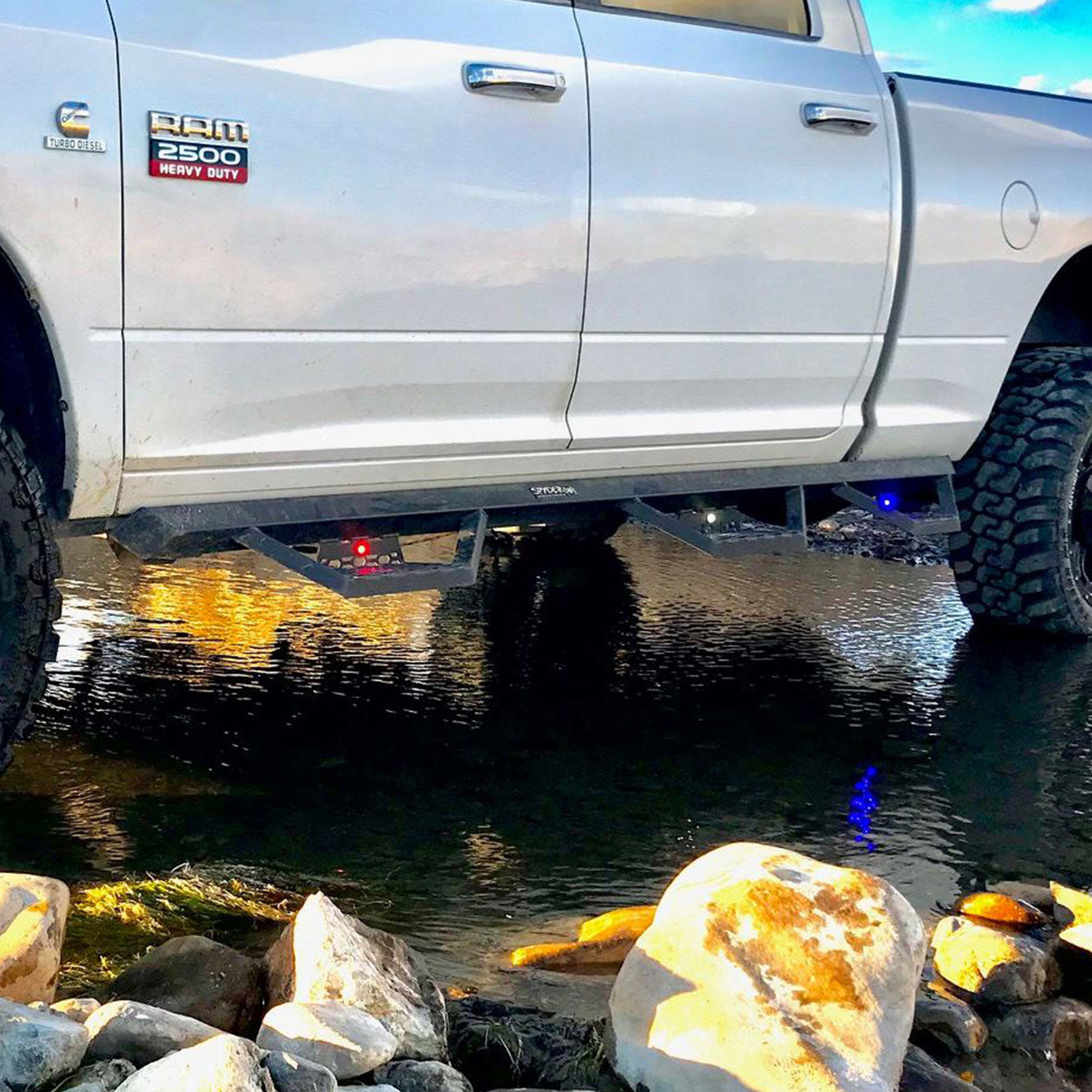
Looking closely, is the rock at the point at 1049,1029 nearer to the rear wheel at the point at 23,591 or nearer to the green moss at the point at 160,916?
the green moss at the point at 160,916

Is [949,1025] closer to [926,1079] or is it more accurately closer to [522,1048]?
[926,1079]

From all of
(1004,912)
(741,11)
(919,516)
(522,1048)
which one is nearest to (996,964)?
(1004,912)

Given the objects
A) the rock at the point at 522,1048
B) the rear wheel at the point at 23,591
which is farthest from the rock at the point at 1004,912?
the rear wheel at the point at 23,591

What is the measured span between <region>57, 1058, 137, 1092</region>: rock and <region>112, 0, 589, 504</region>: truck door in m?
1.46

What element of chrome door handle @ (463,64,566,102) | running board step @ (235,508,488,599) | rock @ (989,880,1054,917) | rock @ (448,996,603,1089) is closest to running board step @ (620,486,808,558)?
running board step @ (235,508,488,599)

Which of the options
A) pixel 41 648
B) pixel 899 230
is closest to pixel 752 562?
pixel 899 230

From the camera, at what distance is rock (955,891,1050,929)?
289 cm

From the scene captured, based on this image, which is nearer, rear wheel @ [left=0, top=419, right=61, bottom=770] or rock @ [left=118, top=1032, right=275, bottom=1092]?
rock @ [left=118, top=1032, right=275, bottom=1092]

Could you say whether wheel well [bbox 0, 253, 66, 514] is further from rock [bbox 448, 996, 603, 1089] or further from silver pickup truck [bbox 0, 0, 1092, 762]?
rock [bbox 448, 996, 603, 1089]

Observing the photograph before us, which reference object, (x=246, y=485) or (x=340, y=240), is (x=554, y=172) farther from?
(x=246, y=485)

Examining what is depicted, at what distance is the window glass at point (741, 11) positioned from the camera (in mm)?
3994

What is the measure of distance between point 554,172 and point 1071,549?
2398 millimetres

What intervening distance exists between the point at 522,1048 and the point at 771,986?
0.37 metres

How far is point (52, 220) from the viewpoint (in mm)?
2988
